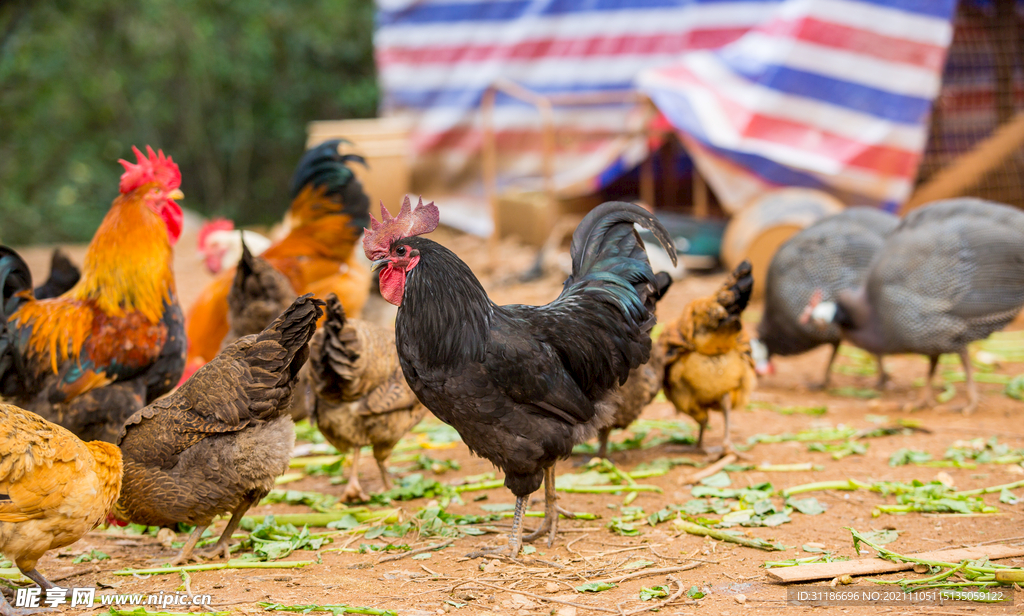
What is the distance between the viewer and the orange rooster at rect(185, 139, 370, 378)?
7.02m

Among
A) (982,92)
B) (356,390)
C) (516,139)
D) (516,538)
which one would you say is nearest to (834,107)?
(982,92)

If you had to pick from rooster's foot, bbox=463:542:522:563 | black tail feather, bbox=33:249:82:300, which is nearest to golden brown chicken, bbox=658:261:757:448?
rooster's foot, bbox=463:542:522:563

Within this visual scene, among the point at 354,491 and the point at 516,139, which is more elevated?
the point at 516,139

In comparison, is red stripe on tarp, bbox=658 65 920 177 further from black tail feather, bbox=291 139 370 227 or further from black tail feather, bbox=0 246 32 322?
black tail feather, bbox=0 246 32 322

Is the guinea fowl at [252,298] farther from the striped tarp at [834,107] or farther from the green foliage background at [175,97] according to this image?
the green foliage background at [175,97]

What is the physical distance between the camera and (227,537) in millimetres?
4461

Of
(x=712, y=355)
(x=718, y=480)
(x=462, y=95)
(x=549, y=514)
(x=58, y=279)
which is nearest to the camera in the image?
(x=549, y=514)

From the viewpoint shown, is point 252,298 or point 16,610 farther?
point 252,298

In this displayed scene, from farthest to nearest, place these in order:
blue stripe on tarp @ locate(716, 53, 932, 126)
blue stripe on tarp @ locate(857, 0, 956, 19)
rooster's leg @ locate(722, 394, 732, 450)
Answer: blue stripe on tarp @ locate(716, 53, 932, 126)
blue stripe on tarp @ locate(857, 0, 956, 19)
rooster's leg @ locate(722, 394, 732, 450)

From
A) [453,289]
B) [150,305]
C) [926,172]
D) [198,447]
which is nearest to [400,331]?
[453,289]

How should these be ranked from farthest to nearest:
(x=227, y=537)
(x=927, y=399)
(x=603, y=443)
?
(x=927, y=399) → (x=603, y=443) → (x=227, y=537)

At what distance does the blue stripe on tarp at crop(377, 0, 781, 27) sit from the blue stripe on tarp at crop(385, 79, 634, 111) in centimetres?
120

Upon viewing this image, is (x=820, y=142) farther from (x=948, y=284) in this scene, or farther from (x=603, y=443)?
(x=603, y=443)

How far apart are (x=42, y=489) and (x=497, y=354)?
208cm
